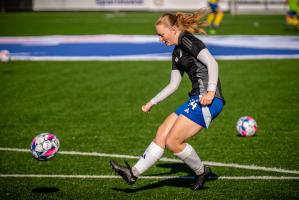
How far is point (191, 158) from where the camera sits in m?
7.28

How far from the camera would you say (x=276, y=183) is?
7.56m

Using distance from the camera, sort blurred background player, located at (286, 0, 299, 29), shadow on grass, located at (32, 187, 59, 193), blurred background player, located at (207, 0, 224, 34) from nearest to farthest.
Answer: shadow on grass, located at (32, 187, 59, 193), blurred background player, located at (207, 0, 224, 34), blurred background player, located at (286, 0, 299, 29)

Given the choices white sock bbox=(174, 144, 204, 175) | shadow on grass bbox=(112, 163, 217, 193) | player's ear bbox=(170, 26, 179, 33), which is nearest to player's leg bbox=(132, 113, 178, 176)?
white sock bbox=(174, 144, 204, 175)

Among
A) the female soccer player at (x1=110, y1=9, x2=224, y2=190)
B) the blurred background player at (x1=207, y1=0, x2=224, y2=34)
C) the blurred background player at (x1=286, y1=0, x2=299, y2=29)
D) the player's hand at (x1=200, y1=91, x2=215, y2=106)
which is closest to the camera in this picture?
the player's hand at (x1=200, y1=91, x2=215, y2=106)

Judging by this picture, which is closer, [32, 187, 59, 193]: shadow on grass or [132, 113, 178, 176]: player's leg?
[132, 113, 178, 176]: player's leg

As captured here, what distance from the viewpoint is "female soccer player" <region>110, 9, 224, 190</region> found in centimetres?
706

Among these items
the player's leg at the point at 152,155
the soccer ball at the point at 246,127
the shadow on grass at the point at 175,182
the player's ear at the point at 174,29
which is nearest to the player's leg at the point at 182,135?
the player's leg at the point at 152,155

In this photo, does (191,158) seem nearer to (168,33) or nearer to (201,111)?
(201,111)

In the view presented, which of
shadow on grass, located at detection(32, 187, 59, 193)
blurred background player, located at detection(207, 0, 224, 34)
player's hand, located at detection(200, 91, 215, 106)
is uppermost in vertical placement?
player's hand, located at detection(200, 91, 215, 106)

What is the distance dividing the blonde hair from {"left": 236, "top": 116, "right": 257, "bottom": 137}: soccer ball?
3614 mm

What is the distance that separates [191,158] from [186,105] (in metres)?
0.68

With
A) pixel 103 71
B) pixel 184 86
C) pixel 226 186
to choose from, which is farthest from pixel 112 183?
pixel 103 71

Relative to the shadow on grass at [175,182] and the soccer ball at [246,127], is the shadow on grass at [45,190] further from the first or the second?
the soccer ball at [246,127]

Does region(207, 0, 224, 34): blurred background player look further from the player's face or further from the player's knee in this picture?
the player's knee
